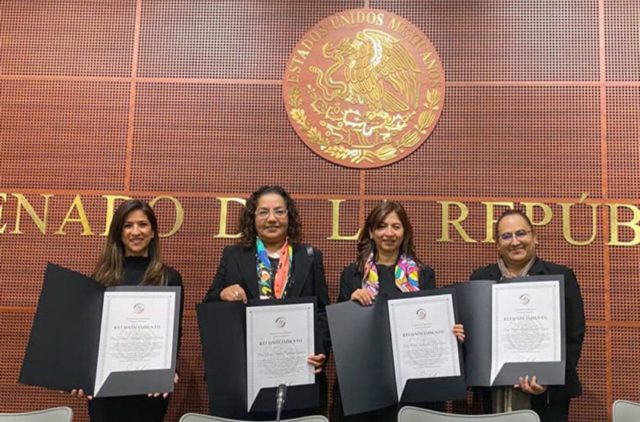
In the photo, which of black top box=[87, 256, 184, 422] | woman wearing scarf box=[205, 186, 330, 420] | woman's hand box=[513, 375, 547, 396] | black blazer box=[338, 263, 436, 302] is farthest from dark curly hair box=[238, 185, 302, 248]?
woman's hand box=[513, 375, 547, 396]

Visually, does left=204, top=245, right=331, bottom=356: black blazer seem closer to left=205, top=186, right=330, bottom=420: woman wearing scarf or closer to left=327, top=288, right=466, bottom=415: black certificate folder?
left=205, top=186, right=330, bottom=420: woman wearing scarf

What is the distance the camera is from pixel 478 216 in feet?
11.7

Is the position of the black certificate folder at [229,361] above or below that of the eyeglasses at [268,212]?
below

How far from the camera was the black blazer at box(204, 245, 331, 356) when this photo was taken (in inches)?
110

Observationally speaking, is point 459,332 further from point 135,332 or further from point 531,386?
Answer: point 135,332

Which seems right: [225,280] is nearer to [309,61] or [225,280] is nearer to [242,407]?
[242,407]

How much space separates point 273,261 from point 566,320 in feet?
4.39

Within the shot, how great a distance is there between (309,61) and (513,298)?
193 centimetres

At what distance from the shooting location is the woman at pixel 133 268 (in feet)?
8.76

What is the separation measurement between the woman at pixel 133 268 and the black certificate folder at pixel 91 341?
17 cm

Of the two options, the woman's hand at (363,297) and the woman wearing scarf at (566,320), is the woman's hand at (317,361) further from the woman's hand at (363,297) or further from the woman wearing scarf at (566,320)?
the woman wearing scarf at (566,320)

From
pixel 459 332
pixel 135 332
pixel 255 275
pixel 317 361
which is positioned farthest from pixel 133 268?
pixel 459 332

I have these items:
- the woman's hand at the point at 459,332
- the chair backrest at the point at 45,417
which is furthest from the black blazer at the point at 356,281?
the chair backrest at the point at 45,417

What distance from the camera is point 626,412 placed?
253 centimetres
